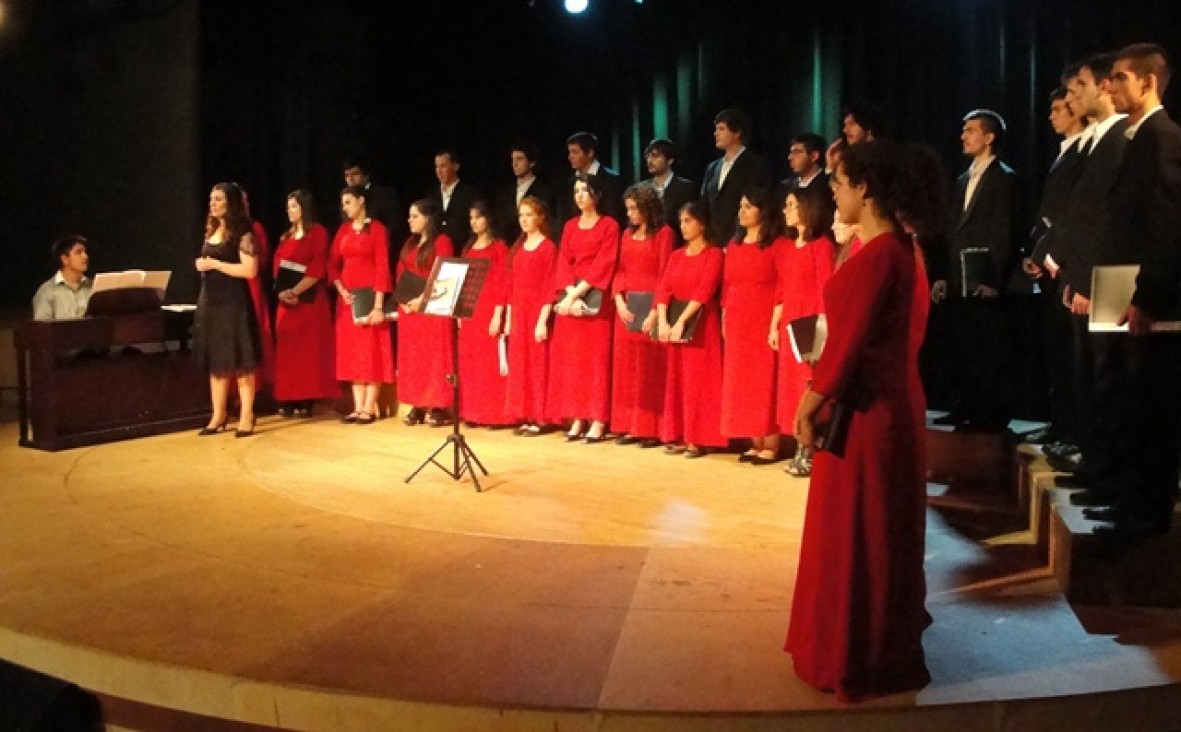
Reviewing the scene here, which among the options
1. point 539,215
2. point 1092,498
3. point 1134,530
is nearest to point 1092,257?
point 1092,498

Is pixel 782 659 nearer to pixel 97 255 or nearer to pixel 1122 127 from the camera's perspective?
pixel 1122 127

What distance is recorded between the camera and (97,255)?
8.84 metres

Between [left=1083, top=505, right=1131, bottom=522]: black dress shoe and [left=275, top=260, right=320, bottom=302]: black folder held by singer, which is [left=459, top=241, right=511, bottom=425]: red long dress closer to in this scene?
[left=275, top=260, right=320, bottom=302]: black folder held by singer

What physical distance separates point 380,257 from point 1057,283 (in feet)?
13.7

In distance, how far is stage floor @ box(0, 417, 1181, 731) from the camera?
9.76 feet

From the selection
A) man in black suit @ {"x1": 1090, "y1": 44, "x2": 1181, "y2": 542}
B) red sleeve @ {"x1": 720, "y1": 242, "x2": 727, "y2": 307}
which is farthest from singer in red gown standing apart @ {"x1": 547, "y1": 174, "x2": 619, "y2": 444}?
man in black suit @ {"x1": 1090, "y1": 44, "x2": 1181, "y2": 542}

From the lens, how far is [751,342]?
239 inches

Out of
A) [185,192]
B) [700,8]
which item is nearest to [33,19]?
[185,192]

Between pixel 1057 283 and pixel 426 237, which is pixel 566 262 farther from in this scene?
pixel 1057 283

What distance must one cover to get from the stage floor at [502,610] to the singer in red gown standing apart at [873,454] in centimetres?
14

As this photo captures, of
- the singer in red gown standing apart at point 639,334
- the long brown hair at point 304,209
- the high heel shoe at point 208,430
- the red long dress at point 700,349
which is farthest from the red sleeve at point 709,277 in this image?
the high heel shoe at point 208,430

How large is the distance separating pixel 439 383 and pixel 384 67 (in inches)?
122

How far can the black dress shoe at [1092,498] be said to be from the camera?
3902 millimetres

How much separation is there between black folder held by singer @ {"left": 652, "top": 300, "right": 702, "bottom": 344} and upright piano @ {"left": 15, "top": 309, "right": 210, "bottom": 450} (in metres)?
2.82
